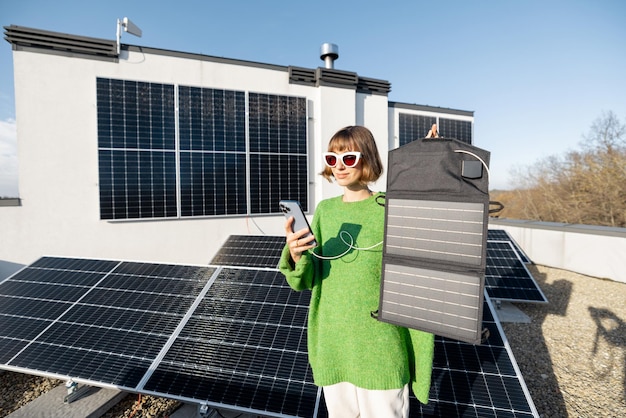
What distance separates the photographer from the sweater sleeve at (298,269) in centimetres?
151

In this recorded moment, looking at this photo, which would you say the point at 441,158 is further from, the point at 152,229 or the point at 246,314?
the point at 152,229

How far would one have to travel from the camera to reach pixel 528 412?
2.23 metres

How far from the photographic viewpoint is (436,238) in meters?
1.60

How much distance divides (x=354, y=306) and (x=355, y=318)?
6 centimetres

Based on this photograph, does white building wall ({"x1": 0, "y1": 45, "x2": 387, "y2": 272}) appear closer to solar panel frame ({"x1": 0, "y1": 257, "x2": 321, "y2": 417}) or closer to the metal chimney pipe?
solar panel frame ({"x1": 0, "y1": 257, "x2": 321, "y2": 417})

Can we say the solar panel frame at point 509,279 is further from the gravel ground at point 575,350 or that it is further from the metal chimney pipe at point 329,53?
the metal chimney pipe at point 329,53

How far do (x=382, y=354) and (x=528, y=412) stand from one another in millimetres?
1677

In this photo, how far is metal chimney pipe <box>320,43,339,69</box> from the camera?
10.7 meters

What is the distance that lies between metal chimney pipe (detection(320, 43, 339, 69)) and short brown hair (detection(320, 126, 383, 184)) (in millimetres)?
10453

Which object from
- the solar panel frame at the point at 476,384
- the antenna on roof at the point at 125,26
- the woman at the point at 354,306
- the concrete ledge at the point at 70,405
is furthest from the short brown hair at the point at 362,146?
the antenna on roof at the point at 125,26

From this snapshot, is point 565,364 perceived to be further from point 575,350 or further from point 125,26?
point 125,26

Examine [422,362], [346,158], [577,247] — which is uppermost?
[346,158]

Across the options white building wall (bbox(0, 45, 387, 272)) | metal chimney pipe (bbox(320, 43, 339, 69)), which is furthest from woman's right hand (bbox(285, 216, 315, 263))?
metal chimney pipe (bbox(320, 43, 339, 69))

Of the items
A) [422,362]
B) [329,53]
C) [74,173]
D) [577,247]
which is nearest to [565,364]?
[422,362]
